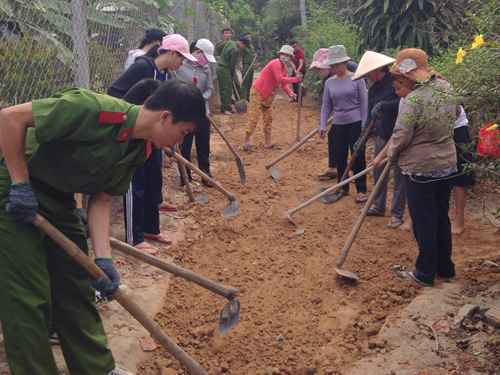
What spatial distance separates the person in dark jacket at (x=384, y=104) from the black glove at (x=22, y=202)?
11.8 ft

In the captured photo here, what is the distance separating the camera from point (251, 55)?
12.1 m

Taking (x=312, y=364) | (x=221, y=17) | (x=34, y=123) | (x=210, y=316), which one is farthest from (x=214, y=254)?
(x=221, y=17)

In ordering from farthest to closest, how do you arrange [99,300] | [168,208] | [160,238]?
[168,208], [160,238], [99,300]

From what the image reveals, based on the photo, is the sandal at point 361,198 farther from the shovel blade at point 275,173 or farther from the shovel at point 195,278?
the shovel at point 195,278

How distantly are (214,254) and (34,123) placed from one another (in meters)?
2.87

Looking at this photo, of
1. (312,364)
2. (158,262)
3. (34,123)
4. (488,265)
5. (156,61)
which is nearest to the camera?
(34,123)

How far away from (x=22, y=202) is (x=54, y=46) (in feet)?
7.42

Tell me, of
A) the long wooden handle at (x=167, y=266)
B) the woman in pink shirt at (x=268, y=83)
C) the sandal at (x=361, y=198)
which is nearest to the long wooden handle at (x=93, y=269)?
the long wooden handle at (x=167, y=266)

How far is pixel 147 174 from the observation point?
427cm

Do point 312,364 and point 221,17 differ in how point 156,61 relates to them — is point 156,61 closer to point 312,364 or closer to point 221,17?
point 312,364

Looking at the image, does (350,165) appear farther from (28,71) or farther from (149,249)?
(28,71)

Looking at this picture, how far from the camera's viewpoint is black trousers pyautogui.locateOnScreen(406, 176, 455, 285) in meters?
3.50

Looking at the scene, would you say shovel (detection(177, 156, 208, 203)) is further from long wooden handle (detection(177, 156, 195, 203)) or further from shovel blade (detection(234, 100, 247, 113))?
shovel blade (detection(234, 100, 247, 113))

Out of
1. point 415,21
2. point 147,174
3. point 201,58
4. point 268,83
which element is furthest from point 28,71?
point 415,21
